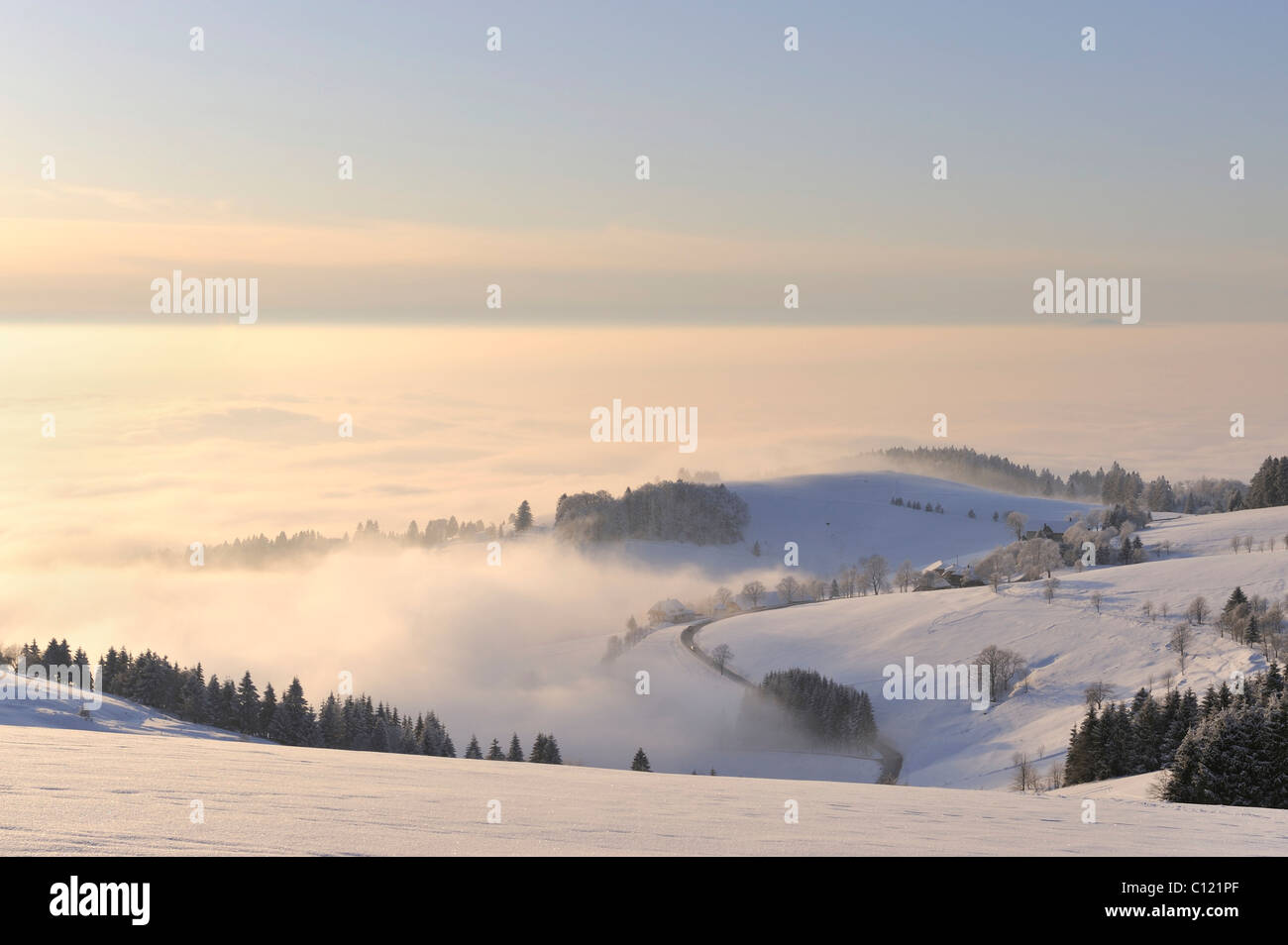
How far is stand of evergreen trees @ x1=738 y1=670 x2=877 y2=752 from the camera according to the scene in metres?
167

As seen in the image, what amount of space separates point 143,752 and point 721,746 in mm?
159306

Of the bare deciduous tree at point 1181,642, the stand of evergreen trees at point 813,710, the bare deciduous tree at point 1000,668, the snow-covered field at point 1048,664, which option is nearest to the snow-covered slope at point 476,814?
the snow-covered field at point 1048,664

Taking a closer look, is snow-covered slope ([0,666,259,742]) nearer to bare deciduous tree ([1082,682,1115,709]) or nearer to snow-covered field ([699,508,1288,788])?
snow-covered field ([699,508,1288,788])

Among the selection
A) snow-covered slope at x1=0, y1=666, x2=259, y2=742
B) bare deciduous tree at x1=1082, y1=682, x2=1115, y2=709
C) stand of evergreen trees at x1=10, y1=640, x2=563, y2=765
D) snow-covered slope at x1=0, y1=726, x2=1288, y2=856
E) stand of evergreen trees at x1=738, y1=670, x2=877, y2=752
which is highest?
snow-covered slope at x1=0, y1=726, x2=1288, y2=856

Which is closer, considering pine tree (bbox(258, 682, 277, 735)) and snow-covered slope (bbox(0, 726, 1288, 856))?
snow-covered slope (bbox(0, 726, 1288, 856))

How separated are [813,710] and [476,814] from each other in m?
166

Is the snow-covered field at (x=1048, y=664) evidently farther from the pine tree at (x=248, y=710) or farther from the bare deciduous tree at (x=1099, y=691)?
the pine tree at (x=248, y=710)

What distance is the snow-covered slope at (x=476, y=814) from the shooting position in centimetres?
1252

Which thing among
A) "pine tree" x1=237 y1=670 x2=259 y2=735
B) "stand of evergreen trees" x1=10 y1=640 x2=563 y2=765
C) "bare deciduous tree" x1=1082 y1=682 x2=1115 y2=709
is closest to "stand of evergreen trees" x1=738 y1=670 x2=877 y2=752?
"bare deciduous tree" x1=1082 y1=682 x2=1115 y2=709

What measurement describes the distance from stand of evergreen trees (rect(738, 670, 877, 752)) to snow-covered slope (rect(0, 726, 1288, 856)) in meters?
146

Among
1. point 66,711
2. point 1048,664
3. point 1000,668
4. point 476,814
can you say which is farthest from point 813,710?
point 476,814
